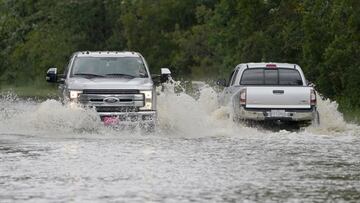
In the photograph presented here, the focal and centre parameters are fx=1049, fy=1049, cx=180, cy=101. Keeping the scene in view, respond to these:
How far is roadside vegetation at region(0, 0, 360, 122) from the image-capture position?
33.1 metres

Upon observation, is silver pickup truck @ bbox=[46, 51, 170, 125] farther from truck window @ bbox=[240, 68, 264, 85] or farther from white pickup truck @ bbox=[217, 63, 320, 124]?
truck window @ bbox=[240, 68, 264, 85]

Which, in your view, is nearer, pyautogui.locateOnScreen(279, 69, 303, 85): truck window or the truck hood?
the truck hood

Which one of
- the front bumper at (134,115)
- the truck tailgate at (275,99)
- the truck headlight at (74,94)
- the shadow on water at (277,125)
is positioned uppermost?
the truck headlight at (74,94)

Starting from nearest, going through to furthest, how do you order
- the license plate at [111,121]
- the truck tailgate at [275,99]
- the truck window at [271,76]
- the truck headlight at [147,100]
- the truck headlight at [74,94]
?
the license plate at [111,121] → the truck headlight at [74,94] → the truck headlight at [147,100] → the truck tailgate at [275,99] → the truck window at [271,76]

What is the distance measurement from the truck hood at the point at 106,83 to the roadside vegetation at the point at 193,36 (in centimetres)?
924

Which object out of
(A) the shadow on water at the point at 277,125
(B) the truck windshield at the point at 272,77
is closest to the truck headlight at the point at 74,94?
(A) the shadow on water at the point at 277,125

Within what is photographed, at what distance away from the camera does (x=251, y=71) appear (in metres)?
24.3

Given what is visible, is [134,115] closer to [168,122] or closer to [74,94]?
[74,94]

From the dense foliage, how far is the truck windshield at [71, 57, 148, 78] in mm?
9803

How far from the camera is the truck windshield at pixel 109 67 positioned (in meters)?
23.3

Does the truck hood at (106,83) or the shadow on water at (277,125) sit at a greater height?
the truck hood at (106,83)

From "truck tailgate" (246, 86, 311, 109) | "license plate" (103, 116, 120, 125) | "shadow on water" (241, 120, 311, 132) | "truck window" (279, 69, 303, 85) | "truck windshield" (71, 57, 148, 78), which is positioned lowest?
"shadow on water" (241, 120, 311, 132)

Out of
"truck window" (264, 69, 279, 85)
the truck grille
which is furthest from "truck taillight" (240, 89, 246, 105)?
the truck grille

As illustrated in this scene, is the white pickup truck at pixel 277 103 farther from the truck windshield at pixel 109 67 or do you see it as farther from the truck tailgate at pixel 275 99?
the truck windshield at pixel 109 67
